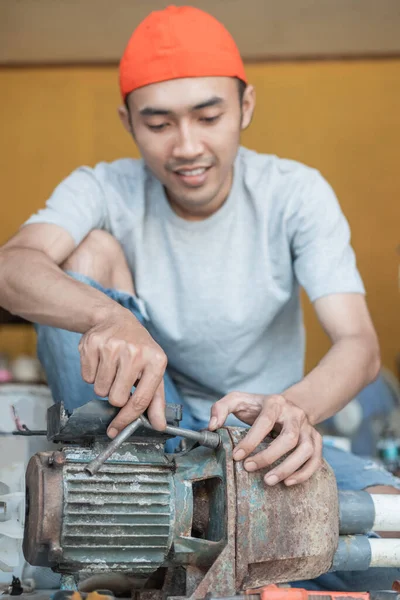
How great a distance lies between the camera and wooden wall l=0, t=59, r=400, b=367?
445 cm

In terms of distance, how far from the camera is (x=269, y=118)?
446 cm

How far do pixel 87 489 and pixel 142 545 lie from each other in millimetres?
111

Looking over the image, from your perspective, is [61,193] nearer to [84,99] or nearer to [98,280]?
[98,280]

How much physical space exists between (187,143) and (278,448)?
2.33ft

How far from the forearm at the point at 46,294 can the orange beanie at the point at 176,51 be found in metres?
0.43

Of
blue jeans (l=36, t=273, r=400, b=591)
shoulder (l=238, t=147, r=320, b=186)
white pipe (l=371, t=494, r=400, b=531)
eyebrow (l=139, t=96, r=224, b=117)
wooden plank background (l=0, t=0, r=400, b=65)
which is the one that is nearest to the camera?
white pipe (l=371, t=494, r=400, b=531)

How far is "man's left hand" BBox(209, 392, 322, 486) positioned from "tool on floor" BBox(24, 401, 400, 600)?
0.02 m

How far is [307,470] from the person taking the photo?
1201 millimetres

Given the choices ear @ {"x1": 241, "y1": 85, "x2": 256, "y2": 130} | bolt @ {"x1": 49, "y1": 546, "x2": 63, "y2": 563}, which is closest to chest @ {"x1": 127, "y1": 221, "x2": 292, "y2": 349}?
ear @ {"x1": 241, "y1": 85, "x2": 256, "y2": 130}

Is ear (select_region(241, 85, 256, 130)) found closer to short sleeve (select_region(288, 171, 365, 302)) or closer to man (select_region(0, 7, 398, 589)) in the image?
man (select_region(0, 7, 398, 589))

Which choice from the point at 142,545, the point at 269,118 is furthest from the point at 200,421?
the point at 269,118

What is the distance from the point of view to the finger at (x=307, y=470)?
1.18 meters

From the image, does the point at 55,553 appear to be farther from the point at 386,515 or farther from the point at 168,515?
the point at 386,515

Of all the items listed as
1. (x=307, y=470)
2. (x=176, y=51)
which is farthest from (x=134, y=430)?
(x=176, y=51)
